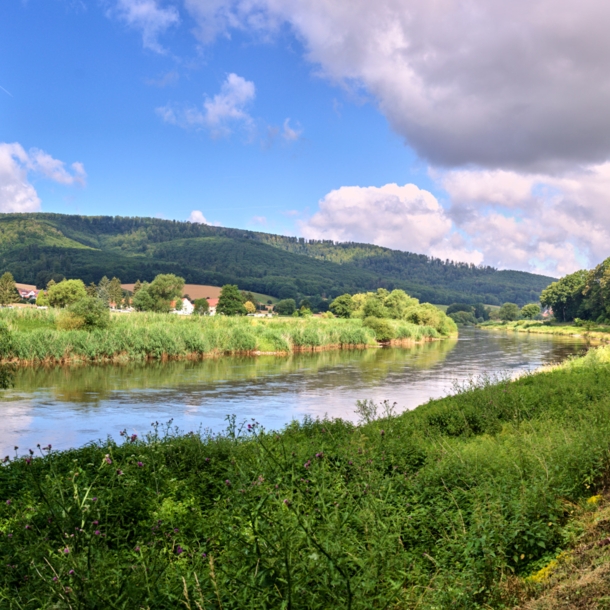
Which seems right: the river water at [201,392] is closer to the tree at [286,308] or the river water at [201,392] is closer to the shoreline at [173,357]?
the shoreline at [173,357]

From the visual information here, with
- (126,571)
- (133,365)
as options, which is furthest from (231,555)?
(133,365)

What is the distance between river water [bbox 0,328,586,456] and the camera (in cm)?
1956

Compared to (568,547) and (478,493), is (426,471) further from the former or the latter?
(568,547)

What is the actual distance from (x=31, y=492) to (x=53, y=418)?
13.8 meters

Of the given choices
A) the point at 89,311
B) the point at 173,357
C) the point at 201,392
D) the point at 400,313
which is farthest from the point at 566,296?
the point at 201,392

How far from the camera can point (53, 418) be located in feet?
67.7

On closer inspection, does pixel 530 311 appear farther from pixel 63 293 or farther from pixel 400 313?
pixel 63 293

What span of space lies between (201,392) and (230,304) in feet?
257

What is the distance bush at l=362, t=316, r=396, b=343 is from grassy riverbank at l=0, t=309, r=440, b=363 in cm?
378

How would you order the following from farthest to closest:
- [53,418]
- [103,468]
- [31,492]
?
[53,418] < [103,468] < [31,492]

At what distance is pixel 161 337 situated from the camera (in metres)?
43.0

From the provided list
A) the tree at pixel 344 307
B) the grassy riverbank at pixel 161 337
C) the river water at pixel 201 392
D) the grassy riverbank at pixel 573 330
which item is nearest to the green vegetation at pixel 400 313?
the tree at pixel 344 307

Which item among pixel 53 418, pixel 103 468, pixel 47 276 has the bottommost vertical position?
pixel 53 418

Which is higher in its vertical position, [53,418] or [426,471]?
[426,471]
